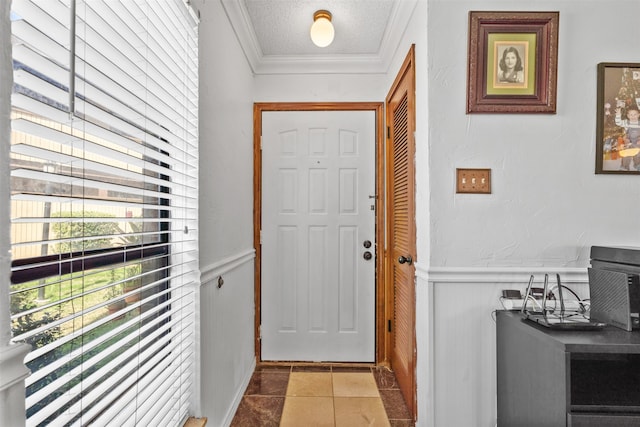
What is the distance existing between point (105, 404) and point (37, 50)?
2.74ft

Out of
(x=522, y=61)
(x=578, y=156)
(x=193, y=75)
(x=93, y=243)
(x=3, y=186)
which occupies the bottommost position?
(x=93, y=243)

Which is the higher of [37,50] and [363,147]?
[363,147]

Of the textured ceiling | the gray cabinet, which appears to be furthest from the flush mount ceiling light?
the gray cabinet

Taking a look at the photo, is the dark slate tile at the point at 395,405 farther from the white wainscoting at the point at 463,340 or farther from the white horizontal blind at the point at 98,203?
the white horizontal blind at the point at 98,203

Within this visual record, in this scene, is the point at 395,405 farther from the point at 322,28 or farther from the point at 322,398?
the point at 322,28

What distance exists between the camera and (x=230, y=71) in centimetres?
215

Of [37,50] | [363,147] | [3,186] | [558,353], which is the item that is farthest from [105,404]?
[363,147]

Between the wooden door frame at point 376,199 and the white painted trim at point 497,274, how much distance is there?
1.15 meters

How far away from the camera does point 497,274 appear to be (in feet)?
5.71

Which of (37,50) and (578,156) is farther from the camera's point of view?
(578,156)

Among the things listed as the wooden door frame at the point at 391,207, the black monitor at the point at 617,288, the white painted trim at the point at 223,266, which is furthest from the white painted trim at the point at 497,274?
the white painted trim at the point at 223,266

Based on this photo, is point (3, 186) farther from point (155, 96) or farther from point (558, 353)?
point (558, 353)

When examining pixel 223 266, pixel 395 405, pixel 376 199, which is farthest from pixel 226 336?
pixel 376 199

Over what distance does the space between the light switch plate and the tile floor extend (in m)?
1.33
